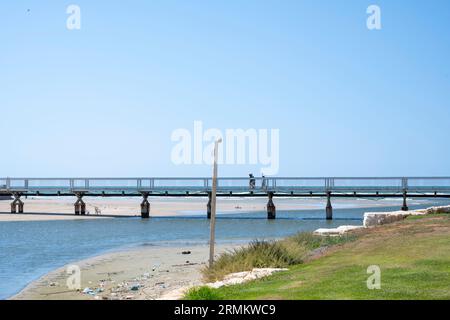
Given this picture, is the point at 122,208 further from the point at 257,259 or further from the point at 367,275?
the point at 367,275

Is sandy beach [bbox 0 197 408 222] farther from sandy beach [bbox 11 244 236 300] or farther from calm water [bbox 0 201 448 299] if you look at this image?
sandy beach [bbox 11 244 236 300]

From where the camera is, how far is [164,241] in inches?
1471

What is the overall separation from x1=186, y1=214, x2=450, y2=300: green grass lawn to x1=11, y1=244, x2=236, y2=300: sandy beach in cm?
245

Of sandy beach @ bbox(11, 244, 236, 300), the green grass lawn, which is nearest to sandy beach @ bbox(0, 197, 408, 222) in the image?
sandy beach @ bbox(11, 244, 236, 300)

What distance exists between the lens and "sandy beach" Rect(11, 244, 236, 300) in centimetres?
1788

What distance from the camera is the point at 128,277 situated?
21.9m

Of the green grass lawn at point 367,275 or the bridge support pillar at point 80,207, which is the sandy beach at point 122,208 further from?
the green grass lawn at point 367,275

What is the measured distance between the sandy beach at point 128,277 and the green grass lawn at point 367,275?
2.45 m

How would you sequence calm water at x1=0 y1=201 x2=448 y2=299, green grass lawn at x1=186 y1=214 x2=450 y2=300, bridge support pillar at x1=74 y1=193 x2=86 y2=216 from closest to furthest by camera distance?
green grass lawn at x1=186 y1=214 x2=450 y2=300
calm water at x1=0 y1=201 x2=448 y2=299
bridge support pillar at x1=74 y1=193 x2=86 y2=216

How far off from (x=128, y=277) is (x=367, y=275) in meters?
11.1

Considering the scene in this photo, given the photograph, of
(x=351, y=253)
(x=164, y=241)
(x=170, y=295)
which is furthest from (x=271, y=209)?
(x=170, y=295)
